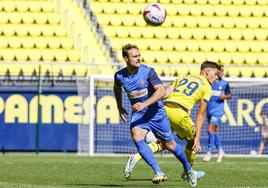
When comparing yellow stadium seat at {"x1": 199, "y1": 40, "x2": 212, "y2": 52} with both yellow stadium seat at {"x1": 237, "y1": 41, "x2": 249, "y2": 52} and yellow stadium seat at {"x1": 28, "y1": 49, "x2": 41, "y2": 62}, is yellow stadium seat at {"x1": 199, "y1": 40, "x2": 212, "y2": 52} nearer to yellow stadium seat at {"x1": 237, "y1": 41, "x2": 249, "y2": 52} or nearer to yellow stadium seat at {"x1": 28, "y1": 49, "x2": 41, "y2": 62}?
yellow stadium seat at {"x1": 237, "y1": 41, "x2": 249, "y2": 52}

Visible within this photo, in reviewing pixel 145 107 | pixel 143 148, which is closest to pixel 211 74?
pixel 145 107

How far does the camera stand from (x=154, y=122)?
41.7 ft

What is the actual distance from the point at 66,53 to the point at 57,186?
15.8m

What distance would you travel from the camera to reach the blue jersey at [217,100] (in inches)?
841

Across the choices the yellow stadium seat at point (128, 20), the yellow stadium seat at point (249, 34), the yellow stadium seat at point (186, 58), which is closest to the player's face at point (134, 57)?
the yellow stadium seat at point (186, 58)

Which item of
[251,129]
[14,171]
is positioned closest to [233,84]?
[251,129]

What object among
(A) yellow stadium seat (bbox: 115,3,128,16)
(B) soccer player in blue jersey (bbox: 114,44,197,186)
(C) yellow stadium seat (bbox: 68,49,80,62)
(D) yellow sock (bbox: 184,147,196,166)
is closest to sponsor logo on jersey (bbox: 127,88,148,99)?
(B) soccer player in blue jersey (bbox: 114,44,197,186)

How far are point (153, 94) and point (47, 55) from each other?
1535 centimetres

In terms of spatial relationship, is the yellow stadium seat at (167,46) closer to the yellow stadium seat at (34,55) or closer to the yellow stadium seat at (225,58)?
the yellow stadium seat at (225,58)

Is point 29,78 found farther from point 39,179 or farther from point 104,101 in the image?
point 39,179

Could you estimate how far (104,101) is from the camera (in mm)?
25188

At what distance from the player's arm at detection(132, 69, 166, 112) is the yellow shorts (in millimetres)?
1339

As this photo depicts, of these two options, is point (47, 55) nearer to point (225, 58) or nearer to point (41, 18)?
point (41, 18)

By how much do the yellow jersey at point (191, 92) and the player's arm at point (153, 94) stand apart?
1.49 m
